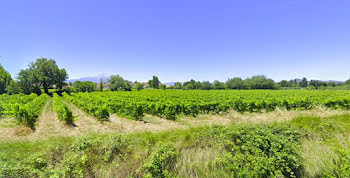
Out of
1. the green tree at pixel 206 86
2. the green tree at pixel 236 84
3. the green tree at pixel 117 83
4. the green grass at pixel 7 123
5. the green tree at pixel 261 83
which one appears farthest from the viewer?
the green tree at pixel 206 86

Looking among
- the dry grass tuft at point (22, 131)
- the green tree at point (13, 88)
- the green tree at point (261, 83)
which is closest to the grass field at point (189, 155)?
the dry grass tuft at point (22, 131)

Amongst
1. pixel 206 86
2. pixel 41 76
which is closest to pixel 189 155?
pixel 41 76

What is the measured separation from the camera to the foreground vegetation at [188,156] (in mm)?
2475

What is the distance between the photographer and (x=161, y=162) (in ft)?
8.77

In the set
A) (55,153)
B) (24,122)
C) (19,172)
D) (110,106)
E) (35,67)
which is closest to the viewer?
(19,172)

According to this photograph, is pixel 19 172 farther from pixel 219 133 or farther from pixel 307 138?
pixel 307 138

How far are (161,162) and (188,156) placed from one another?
2.31ft

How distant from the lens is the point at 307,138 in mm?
3359

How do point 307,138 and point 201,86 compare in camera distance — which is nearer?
point 307,138

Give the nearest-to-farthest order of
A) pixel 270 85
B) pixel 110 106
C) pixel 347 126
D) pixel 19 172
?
1. pixel 19 172
2. pixel 347 126
3. pixel 110 106
4. pixel 270 85

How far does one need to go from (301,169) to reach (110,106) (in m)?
14.0

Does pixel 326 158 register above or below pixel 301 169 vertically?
above

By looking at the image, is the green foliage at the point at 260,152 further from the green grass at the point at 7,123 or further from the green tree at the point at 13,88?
the green tree at the point at 13,88

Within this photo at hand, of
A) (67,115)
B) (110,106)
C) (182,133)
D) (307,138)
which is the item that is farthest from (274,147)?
(110,106)
